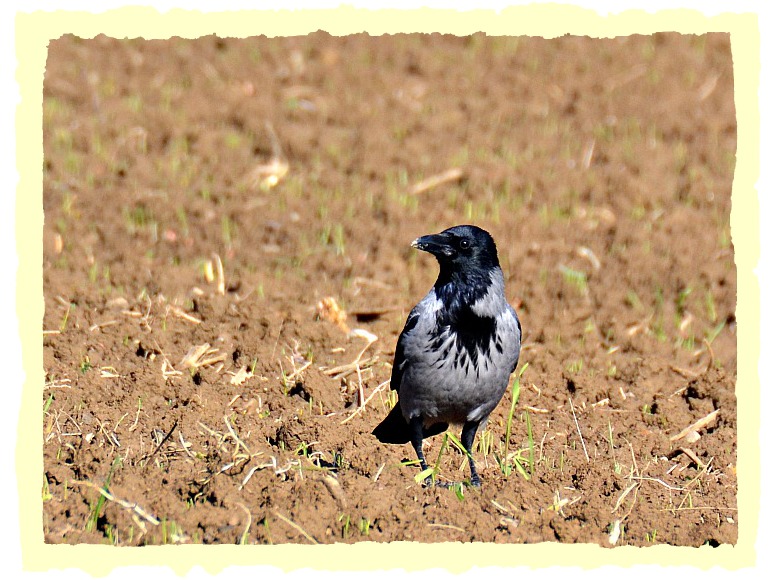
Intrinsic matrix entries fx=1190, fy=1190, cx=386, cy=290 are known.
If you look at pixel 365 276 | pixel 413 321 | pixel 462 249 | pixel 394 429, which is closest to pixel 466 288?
pixel 462 249

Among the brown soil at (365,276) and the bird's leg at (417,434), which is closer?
the brown soil at (365,276)

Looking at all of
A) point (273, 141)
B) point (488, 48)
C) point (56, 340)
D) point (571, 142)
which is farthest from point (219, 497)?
point (488, 48)

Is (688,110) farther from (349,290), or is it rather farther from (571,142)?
(349,290)

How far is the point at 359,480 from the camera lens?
17.5 feet

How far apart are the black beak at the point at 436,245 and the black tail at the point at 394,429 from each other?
2.80 ft

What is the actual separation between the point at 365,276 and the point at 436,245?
2.27 metres

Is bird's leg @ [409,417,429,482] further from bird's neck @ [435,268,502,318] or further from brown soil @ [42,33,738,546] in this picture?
bird's neck @ [435,268,502,318]

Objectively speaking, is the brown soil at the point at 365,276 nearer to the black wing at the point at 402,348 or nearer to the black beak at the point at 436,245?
the black wing at the point at 402,348

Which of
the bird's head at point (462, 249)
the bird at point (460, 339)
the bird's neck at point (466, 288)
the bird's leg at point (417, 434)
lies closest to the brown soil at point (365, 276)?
the bird's leg at point (417, 434)

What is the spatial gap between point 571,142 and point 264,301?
13.1 feet

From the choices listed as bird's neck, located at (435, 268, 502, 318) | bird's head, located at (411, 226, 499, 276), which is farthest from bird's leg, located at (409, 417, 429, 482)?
bird's head, located at (411, 226, 499, 276)

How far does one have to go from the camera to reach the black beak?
5.61 meters

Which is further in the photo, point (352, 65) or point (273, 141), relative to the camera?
point (352, 65)

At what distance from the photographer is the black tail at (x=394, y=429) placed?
606cm
